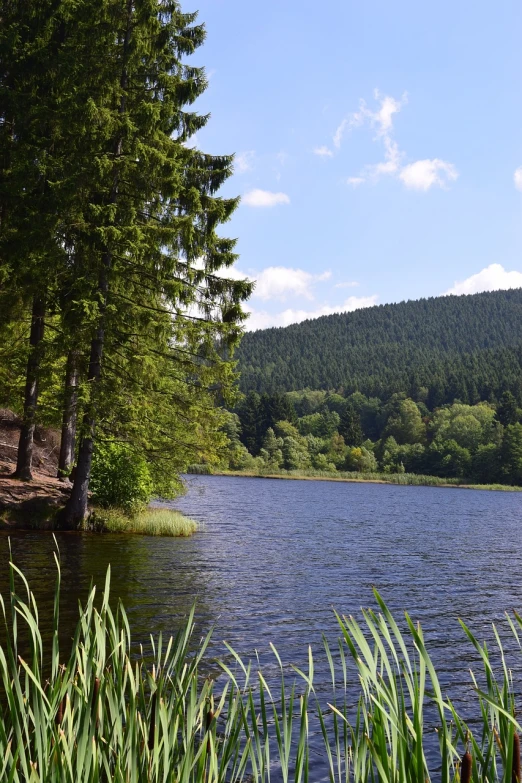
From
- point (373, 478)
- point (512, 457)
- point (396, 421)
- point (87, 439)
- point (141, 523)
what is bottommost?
point (373, 478)

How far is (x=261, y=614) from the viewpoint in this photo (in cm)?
1192

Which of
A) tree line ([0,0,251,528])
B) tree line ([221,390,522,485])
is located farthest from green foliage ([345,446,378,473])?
tree line ([0,0,251,528])

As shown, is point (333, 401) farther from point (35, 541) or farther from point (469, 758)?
point (469, 758)

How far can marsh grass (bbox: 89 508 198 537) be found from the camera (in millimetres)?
19828

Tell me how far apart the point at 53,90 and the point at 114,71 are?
2702 millimetres

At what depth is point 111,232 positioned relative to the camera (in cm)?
1683

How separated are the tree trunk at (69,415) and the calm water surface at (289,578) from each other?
318cm

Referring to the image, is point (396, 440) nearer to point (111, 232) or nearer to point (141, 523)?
point (141, 523)

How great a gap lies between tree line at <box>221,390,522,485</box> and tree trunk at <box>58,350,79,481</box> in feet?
219

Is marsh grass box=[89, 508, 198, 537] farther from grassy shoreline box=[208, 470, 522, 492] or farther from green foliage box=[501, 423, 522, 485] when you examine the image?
green foliage box=[501, 423, 522, 485]

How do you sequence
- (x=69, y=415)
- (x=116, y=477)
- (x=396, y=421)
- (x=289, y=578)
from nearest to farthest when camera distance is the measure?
(x=289, y=578), (x=69, y=415), (x=116, y=477), (x=396, y=421)

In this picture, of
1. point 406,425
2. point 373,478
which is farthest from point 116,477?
point 406,425

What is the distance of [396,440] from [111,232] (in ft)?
374

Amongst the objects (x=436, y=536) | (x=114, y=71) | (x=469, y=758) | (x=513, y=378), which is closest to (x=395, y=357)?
(x=513, y=378)
